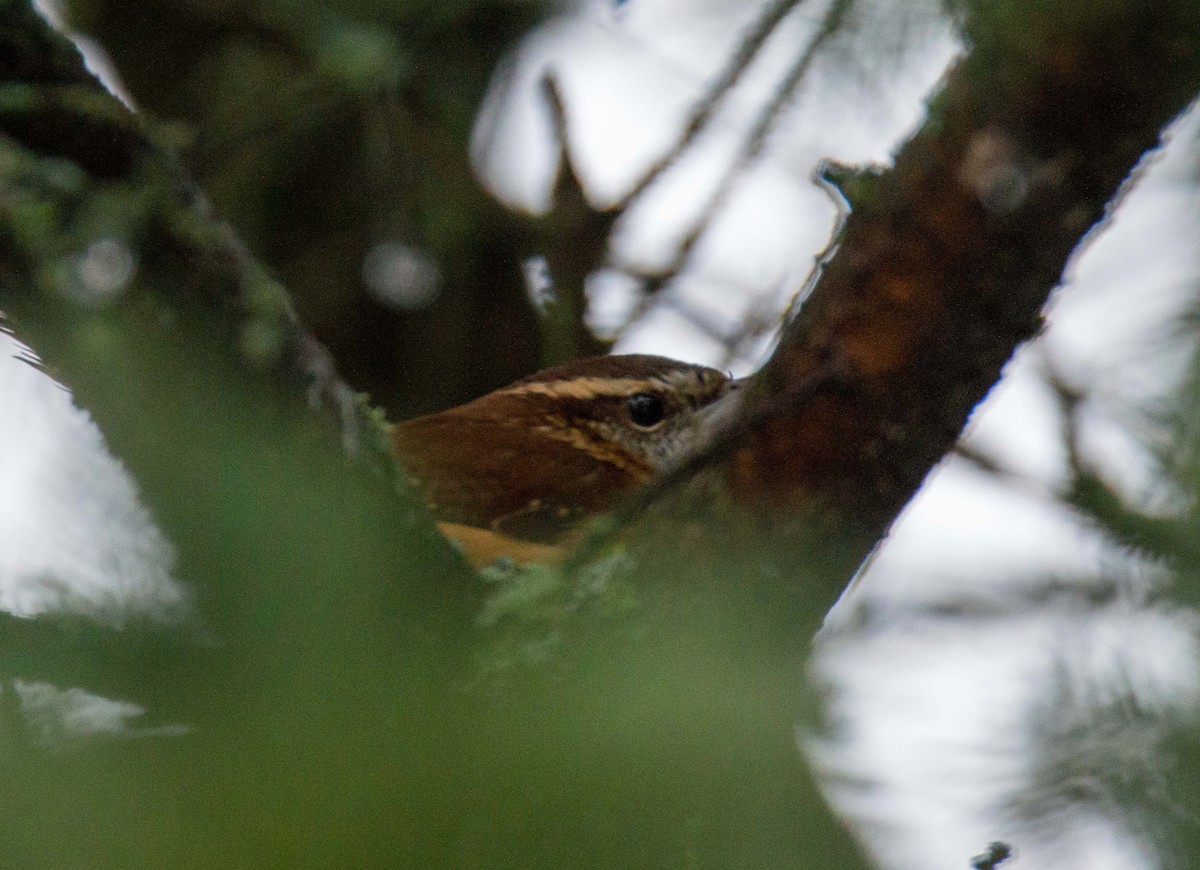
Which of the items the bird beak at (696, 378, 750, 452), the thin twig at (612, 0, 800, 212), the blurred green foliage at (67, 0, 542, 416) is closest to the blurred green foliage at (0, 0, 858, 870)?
the thin twig at (612, 0, 800, 212)

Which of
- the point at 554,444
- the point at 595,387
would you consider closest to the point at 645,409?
the point at 595,387

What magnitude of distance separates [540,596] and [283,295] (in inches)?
22.1

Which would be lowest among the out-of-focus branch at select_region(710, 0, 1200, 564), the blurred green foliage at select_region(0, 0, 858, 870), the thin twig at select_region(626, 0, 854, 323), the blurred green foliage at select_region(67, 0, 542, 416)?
the blurred green foliage at select_region(0, 0, 858, 870)

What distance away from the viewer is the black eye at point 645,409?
13.7ft

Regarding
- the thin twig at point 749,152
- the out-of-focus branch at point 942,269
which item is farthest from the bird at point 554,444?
the out-of-focus branch at point 942,269

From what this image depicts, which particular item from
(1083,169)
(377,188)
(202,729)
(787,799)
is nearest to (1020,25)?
(1083,169)

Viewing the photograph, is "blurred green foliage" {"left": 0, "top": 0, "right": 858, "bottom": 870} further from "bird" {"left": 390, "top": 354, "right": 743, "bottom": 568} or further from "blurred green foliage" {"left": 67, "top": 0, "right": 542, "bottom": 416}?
"blurred green foliage" {"left": 67, "top": 0, "right": 542, "bottom": 416}

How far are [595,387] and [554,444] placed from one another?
0.82 feet

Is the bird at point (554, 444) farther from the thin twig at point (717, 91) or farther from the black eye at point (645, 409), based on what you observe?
the thin twig at point (717, 91)

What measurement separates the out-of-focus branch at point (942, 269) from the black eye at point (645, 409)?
1.76 metres

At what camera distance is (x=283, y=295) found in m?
1.83

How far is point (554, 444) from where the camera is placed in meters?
4.01

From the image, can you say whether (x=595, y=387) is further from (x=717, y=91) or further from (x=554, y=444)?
(x=717, y=91)

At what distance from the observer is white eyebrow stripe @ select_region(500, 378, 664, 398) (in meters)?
4.14
